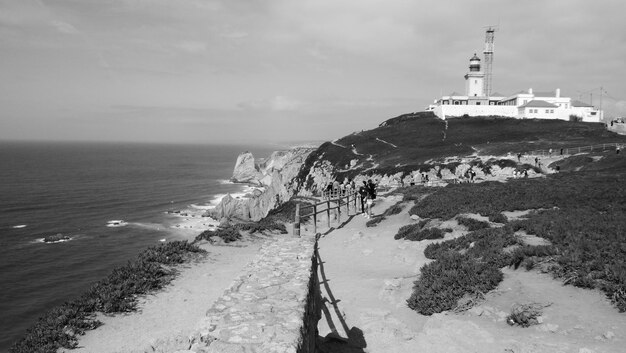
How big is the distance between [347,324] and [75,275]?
36.1m

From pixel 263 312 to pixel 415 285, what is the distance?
743cm

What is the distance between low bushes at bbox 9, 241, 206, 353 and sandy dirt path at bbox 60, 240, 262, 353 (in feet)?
1.12

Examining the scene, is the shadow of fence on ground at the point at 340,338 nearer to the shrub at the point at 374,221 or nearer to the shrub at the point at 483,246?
the shrub at the point at 483,246

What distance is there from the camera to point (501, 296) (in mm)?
10328

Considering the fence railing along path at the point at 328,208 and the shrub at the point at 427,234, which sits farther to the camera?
the shrub at the point at 427,234

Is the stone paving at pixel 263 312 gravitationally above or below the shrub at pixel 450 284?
above

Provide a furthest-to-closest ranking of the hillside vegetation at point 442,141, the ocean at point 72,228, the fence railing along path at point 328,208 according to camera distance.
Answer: the hillside vegetation at point 442,141 < the ocean at point 72,228 < the fence railing along path at point 328,208

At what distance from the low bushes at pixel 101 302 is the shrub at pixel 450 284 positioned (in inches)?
335

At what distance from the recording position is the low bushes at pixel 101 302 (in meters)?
9.84

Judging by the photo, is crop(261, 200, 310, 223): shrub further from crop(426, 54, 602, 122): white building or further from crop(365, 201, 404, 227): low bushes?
crop(426, 54, 602, 122): white building

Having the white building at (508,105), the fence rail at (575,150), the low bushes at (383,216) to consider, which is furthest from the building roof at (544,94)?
the low bushes at (383,216)

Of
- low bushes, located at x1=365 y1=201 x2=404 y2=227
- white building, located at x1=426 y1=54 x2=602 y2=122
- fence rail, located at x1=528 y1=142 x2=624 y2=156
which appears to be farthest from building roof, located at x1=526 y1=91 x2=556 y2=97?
low bushes, located at x1=365 y1=201 x2=404 y2=227

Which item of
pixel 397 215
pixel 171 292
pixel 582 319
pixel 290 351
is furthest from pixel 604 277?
pixel 397 215

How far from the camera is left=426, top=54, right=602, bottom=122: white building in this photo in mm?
99750
